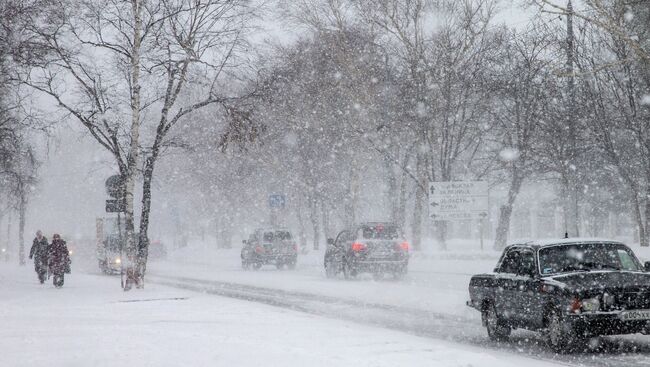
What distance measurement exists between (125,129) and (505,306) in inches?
520

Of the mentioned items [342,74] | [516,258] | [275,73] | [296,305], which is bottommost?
[296,305]

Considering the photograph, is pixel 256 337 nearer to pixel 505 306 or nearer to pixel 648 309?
pixel 505 306

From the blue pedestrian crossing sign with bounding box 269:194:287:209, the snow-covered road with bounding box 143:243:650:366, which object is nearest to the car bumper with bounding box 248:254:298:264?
the snow-covered road with bounding box 143:243:650:366

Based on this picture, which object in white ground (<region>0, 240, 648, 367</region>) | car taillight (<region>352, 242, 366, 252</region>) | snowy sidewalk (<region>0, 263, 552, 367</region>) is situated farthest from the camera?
car taillight (<region>352, 242, 366, 252</region>)

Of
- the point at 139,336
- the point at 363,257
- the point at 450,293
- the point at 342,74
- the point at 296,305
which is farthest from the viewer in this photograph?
the point at 342,74

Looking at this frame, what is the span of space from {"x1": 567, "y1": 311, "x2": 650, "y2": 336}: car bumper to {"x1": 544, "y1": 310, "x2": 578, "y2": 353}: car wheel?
0.13 m

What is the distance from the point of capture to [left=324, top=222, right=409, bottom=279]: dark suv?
25844mm

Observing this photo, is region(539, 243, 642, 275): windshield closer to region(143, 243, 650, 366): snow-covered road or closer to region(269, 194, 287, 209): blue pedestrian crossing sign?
region(143, 243, 650, 366): snow-covered road

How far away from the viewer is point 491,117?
38.4 metres

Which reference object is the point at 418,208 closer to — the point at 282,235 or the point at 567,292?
the point at 282,235

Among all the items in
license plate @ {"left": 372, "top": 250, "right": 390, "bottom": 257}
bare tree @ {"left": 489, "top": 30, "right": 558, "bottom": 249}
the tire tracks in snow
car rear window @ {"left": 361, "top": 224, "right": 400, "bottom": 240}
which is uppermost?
bare tree @ {"left": 489, "top": 30, "right": 558, "bottom": 249}

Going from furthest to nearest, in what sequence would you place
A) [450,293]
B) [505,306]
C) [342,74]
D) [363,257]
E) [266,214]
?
[266,214] < [342,74] < [363,257] < [450,293] < [505,306]

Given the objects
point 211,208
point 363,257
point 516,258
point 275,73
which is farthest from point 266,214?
point 516,258

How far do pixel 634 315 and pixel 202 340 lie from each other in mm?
5421
